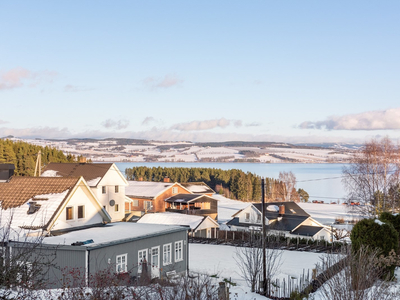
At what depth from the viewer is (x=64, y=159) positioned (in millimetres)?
99250

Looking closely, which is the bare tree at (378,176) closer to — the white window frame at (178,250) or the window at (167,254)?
the white window frame at (178,250)

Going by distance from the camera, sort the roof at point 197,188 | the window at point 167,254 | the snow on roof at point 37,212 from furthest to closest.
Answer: the roof at point 197,188 → the window at point 167,254 → the snow on roof at point 37,212

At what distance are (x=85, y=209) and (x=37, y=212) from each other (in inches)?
113

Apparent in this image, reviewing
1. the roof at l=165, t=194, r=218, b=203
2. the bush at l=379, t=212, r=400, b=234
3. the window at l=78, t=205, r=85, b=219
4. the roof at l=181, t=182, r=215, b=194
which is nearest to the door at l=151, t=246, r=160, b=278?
the window at l=78, t=205, r=85, b=219

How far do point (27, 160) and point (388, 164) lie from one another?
65337mm

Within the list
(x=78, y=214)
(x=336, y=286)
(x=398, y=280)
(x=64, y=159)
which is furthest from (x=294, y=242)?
(x=64, y=159)

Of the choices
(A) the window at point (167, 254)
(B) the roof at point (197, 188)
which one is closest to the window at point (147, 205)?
(B) the roof at point (197, 188)

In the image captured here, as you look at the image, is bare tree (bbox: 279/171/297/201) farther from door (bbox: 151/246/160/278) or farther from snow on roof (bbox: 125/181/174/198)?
door (bbox: 151/246/160/278)

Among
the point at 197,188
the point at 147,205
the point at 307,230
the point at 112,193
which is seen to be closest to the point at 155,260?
the point at 112,193

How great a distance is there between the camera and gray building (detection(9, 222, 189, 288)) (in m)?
17.3

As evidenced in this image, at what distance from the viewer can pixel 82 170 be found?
47.3 meters

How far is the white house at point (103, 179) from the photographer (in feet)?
150

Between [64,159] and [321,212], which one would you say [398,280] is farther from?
[64,159]

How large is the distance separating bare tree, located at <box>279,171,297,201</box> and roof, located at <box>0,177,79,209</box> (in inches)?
3429
